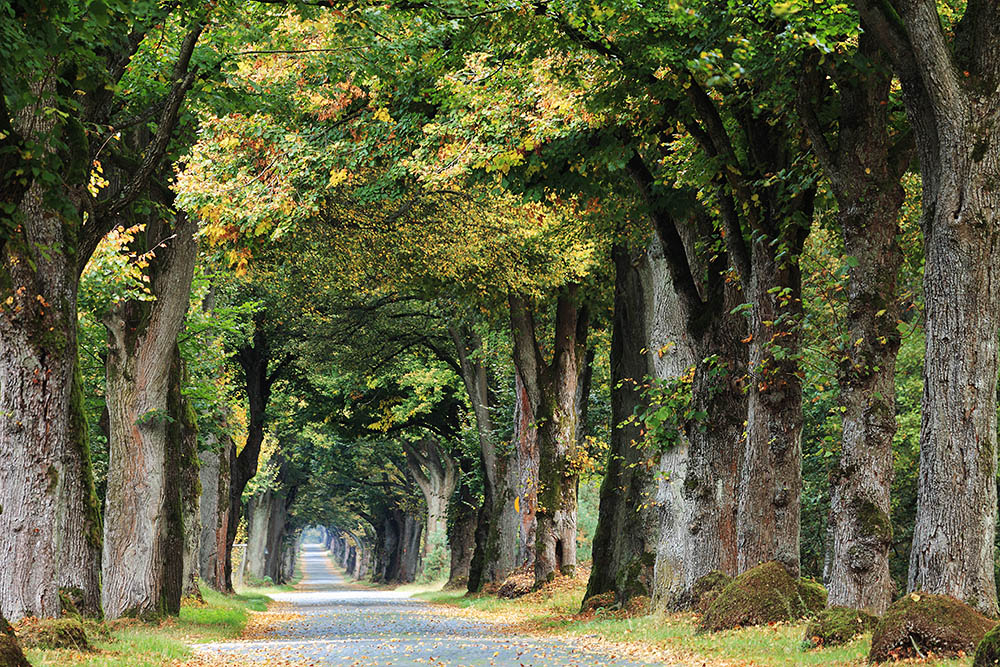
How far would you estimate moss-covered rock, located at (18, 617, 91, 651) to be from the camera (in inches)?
419

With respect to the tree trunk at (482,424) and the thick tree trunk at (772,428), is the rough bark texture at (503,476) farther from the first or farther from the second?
the thick tree trunk at (772,428)

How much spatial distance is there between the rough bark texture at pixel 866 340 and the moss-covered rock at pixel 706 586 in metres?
3.77

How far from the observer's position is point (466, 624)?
21.2 m

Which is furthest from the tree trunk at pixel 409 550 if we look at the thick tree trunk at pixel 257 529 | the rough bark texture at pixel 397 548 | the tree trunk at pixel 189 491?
the tree trunk at pixel 189 491

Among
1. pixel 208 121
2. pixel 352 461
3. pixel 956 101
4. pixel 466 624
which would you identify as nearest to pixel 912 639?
pixel 956 101

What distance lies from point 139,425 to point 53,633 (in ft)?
22.2

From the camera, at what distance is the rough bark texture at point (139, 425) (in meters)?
17.2

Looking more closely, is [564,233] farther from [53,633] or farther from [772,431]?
[53,633]

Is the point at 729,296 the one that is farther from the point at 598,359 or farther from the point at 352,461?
the point at 352,461

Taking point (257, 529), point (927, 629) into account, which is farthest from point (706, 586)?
point (257, 529)

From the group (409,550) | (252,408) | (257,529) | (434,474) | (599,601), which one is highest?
(252,408)

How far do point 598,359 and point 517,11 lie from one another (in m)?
25.6

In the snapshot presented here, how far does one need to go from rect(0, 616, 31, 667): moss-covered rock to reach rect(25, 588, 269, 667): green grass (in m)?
1.68

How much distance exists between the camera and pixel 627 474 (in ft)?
70.4
